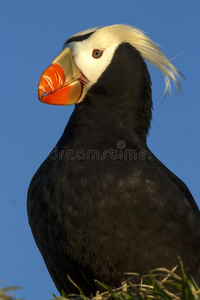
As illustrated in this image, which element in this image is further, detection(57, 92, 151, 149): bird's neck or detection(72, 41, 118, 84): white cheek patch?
detection(72, 41, 118, 84): white cheek patch

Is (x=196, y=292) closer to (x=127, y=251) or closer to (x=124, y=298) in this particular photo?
(x=124, y=298)

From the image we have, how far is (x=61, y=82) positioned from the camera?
449 centimetres

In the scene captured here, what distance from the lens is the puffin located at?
148 inches

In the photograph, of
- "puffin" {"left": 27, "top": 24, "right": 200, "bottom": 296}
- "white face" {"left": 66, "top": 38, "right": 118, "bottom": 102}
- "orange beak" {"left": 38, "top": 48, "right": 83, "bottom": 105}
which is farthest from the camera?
"white face" {"left": 66, "top": 38, "right": 118, "bottom": 102}

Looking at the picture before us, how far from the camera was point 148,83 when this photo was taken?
4648 millimetres

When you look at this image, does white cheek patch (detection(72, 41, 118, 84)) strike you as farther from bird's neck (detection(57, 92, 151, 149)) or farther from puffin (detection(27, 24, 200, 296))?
bird's neck (detection(57, 92, 151, 149))

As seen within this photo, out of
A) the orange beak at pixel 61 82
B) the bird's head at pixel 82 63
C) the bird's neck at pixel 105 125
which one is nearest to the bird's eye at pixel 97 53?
the bird's head at pixel 82 63

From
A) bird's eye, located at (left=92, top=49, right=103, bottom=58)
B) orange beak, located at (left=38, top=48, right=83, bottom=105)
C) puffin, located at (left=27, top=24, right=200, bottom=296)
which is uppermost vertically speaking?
bird's eye, located at (left=92, top=49, right=103, bottom=58)

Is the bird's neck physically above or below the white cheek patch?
below

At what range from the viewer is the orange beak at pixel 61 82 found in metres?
4.43

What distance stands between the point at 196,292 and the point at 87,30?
135 inches

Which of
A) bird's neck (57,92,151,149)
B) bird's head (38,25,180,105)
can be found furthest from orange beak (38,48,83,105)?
bird's neck (57,92,151,149)

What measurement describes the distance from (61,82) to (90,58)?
1.17 ft

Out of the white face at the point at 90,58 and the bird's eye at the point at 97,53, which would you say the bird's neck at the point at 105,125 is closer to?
the white face at the point at 90,58
